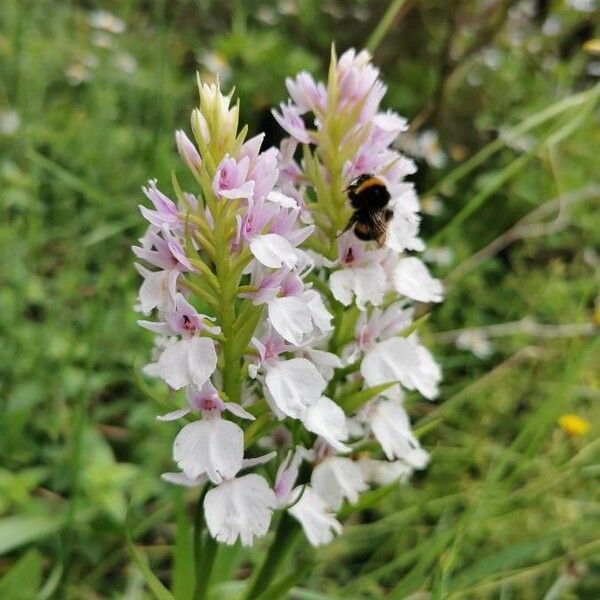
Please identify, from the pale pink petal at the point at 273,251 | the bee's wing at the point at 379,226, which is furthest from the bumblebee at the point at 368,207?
the pale pink petal at the point at 273,251

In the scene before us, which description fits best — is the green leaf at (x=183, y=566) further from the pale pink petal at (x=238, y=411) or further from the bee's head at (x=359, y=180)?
the bee's head at (x=359, y=180)

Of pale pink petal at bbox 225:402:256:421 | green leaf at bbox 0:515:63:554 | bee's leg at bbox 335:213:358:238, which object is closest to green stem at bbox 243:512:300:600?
pale pink petal at bbox 225:402:256:421

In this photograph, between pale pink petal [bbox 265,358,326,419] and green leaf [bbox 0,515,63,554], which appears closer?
pale pink petal [bbox 265,358,326,419]

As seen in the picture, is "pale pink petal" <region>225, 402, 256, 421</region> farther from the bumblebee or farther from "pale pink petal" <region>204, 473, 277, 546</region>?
the bumblebee

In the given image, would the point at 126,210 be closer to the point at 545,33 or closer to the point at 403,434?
the point at 403,434

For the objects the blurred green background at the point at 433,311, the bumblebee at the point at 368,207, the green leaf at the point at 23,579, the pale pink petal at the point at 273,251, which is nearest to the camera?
the pale pink petal at the point at 273,251

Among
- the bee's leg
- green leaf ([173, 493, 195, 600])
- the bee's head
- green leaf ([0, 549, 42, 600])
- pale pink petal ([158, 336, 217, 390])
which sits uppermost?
the bee's head
